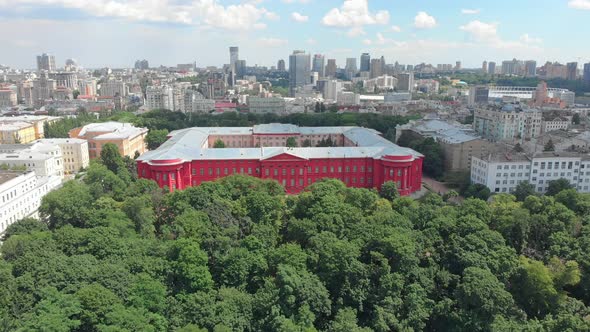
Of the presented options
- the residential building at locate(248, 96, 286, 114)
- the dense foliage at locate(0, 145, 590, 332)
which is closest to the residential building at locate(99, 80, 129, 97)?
the residential building at locate(248, 96, 286, 114)

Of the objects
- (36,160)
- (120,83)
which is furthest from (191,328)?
(120,83)

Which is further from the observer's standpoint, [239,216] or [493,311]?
[239,216]

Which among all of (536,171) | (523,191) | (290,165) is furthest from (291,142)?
(523,191)

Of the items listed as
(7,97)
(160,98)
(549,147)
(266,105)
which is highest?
(160,98)

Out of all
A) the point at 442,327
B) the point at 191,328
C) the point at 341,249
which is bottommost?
the point at 442,327

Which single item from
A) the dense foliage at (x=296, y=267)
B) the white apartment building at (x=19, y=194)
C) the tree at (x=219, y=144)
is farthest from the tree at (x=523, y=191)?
the white apartment building at (x=19, y=194)

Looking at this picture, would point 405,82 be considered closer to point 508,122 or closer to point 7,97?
point 508,122

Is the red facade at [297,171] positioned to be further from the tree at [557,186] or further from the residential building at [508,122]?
the residential building at [508,122]

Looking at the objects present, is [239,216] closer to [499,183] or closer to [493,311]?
[493,311]
